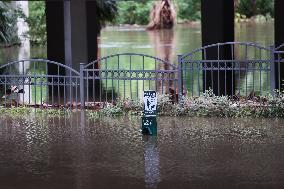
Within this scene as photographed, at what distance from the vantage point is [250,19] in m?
66.1

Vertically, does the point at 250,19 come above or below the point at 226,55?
above

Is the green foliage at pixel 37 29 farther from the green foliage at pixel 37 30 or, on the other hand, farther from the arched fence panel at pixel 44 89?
the arched fence panel at pixel 44 89

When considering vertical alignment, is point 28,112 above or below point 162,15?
below

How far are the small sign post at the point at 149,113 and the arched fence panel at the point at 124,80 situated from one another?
230cm

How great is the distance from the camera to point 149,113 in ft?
37.7

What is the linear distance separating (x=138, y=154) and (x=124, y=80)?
5012 millimetres

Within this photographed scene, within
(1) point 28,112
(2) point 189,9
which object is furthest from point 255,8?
(1) point 28,112

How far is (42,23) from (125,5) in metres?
26.6

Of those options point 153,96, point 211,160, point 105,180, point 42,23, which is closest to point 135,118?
point 153,96

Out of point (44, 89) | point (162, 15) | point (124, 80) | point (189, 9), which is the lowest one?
point (44, 89)

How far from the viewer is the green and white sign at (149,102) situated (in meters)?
11.4

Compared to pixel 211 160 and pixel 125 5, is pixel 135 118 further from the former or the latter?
pixel 125 5

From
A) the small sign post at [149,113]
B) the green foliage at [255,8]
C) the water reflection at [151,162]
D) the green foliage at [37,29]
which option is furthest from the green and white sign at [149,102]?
the green foliage at [255,8]

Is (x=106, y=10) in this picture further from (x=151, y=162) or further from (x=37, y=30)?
(x=151, y=162)
